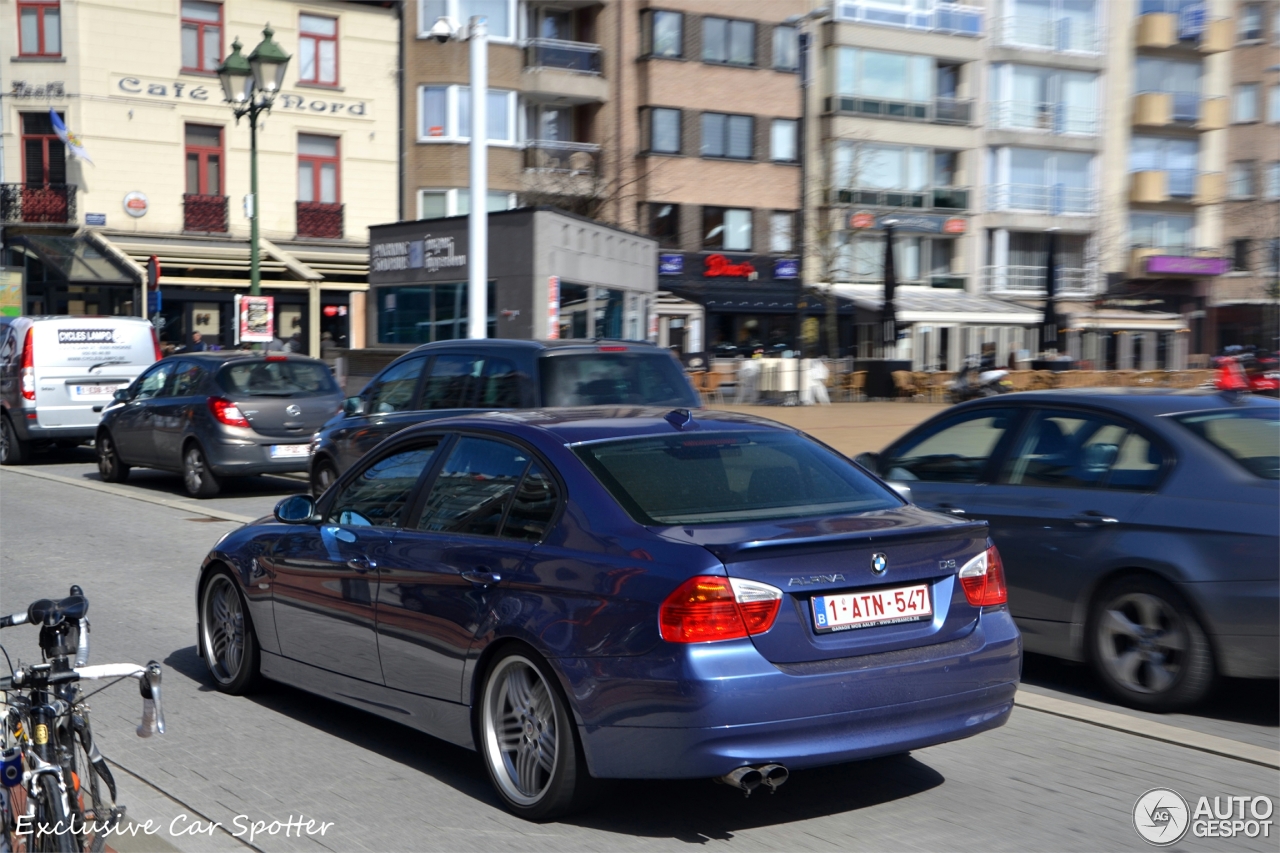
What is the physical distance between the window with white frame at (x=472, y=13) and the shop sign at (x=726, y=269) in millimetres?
8892

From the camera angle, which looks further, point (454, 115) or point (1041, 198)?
point (1041, 198)

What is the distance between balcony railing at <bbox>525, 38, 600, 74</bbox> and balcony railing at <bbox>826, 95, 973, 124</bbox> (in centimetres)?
871

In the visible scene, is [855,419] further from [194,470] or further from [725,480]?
[725,480]

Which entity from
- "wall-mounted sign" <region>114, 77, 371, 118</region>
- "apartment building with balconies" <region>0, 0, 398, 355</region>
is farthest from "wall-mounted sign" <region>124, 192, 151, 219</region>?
"wall-mounted sign" <region>114, 77, 371, 118</region>

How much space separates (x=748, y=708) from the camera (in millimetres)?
4359

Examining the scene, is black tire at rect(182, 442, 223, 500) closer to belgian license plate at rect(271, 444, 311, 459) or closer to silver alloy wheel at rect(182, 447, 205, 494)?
silver alloy wheel at rect(182, 447, 205, 494)

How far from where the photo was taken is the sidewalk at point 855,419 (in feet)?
71.0

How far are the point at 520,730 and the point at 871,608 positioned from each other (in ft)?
4.11

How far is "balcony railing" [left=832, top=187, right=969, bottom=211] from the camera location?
46656mm

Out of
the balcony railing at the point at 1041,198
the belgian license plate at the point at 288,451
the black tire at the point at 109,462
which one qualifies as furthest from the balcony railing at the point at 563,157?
the belgian license plate at the point at 288,451

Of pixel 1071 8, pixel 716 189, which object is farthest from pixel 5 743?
pixel 1071 8

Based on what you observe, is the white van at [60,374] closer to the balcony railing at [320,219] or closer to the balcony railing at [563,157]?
the balcony railing at [320,219]

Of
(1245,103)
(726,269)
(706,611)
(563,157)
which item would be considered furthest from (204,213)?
(1245,103)

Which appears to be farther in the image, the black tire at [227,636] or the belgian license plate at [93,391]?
the belgian license plate at [93,391]
